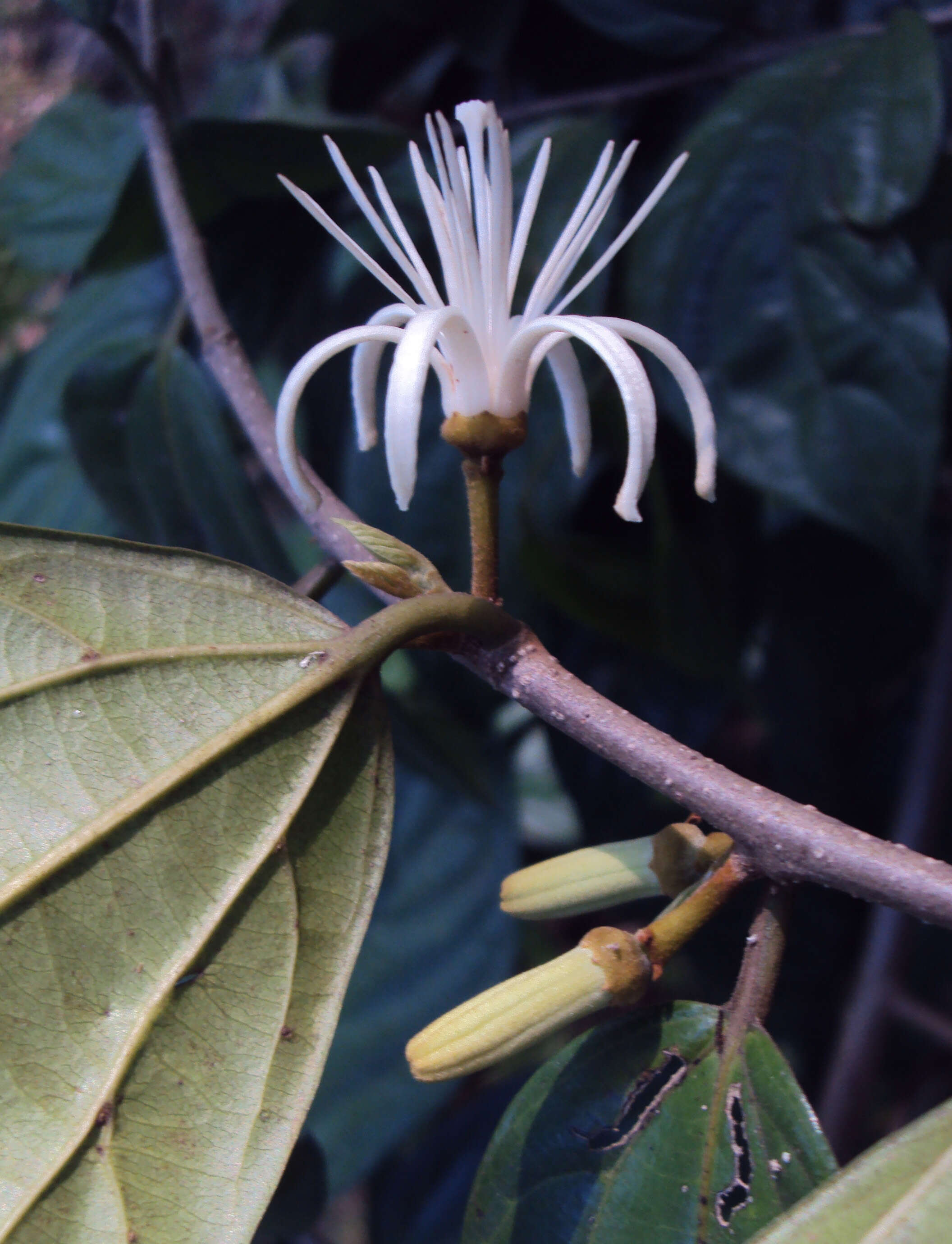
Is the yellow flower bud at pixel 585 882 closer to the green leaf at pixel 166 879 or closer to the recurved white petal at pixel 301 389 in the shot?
the green leaf at pixel 166 879

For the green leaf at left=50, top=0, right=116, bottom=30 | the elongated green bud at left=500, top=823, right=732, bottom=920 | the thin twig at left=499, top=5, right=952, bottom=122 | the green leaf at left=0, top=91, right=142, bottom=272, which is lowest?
the elongated green bud at left=500, top=823, right=732, bottom=920

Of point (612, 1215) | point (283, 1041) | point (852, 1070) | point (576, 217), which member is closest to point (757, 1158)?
point (612, 1215)

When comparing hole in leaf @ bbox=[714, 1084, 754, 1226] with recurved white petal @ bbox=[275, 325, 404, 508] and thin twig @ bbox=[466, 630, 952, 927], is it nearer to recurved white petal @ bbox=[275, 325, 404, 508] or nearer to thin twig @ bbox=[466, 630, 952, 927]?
thin twig @ bbox=[466, 630, 952, 927]

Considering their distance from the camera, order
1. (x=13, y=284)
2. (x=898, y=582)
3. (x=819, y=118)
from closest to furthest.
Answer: (x=819, y=118) → (x=898, y=582) → (x=13, y=284)

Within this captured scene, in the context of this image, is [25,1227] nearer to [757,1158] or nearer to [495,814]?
[757,1158]

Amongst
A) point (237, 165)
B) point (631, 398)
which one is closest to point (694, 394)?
point (631, 398)

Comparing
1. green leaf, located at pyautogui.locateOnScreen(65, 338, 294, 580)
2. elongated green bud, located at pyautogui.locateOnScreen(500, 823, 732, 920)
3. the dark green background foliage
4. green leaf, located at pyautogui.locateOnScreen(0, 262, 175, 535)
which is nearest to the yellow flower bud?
elongated green bud, located at pyautogui.locateOnScreen(500, 823, 732, 920)

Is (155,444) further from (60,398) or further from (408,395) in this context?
(408,395)
